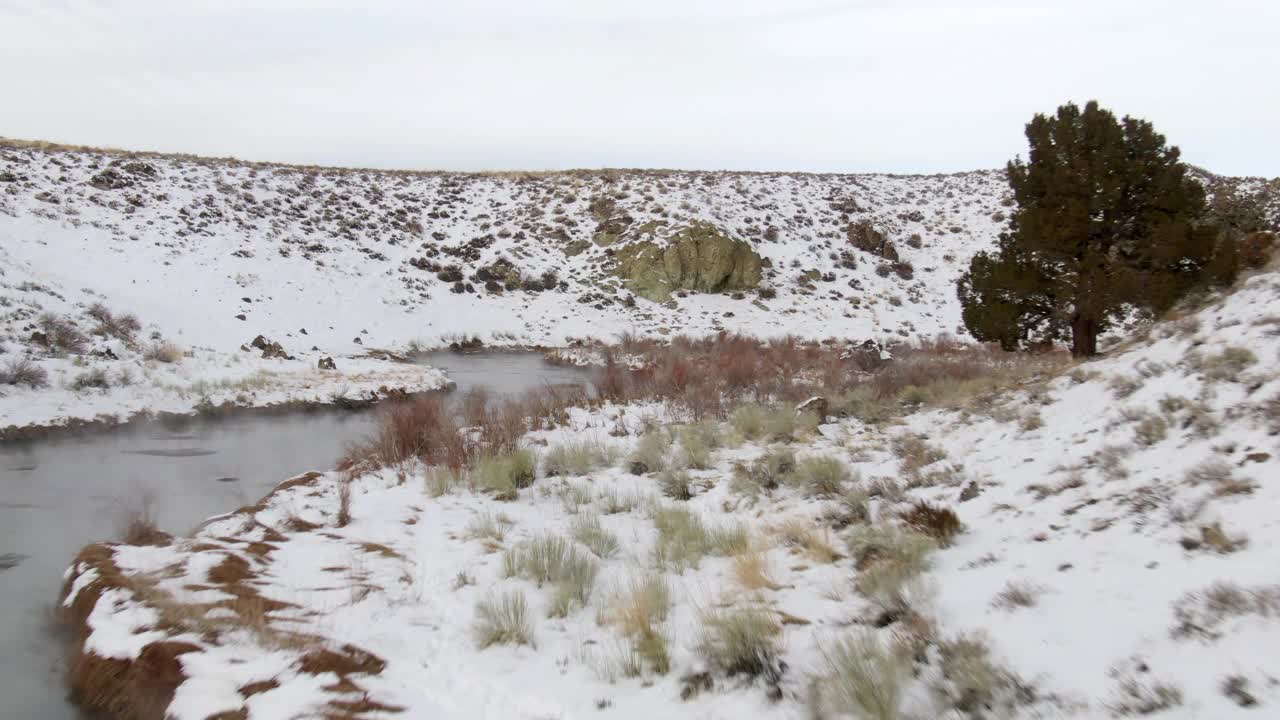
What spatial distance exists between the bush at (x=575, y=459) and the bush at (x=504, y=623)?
3.42 metres

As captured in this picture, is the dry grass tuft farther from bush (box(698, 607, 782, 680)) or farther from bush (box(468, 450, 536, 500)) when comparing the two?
bush (box(468, 450, 536, 500))

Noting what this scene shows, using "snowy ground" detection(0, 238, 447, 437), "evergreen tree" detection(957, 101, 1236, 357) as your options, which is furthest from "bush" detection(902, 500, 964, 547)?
"snowy ground" detection(0, 238, 447, 437)

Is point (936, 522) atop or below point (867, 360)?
atop

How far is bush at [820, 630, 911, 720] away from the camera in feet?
8.76

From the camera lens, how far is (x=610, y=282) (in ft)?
115

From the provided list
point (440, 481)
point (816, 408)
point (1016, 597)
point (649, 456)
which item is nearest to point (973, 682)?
point (1016, 597)

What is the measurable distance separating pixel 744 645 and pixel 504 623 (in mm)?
1452

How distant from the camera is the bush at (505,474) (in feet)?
22.4

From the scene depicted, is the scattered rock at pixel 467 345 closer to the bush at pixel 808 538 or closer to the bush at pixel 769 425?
the bush at pixel 769 425

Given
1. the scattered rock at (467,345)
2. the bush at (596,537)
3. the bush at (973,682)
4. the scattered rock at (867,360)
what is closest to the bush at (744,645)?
the bush at (973,682)

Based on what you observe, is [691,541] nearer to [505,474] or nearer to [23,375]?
[505,474]

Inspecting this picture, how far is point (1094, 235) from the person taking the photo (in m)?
9.14

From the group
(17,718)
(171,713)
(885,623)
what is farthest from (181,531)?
(885,623)

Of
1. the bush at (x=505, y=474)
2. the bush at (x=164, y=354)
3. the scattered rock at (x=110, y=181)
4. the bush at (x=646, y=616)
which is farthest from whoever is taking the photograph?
the scattered rock at (x=110, y=181)
